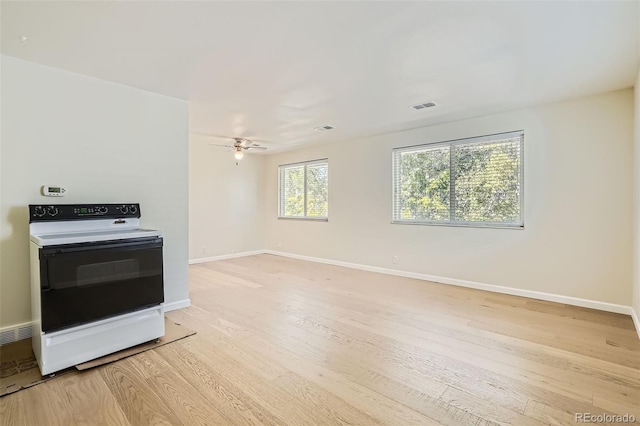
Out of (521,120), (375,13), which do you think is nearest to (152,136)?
(375,13)

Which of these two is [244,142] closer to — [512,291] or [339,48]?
[339,48]

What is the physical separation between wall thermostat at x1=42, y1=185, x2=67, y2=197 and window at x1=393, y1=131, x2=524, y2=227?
4376 mm

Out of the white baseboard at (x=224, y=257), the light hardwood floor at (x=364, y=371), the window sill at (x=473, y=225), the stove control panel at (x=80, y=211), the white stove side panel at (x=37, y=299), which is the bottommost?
the light hardwood floor at (x=364, y=371)

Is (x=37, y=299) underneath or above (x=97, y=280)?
underneath

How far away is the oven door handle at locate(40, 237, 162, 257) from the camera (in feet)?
6.88

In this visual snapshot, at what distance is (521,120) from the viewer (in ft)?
12.8

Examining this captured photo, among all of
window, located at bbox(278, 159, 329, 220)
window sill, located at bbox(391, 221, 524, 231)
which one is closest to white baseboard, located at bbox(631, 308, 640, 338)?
window sill, located at bbox(391, 221, 524, 231)

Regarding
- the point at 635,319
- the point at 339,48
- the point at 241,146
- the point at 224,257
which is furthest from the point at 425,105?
the point at 224,257

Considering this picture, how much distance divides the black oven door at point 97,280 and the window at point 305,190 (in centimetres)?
405

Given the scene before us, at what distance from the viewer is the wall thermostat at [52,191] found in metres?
2.66

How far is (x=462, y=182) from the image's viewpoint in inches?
176

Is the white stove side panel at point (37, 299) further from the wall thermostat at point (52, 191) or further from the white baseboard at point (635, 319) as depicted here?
the white baseboard at point (635, 319)

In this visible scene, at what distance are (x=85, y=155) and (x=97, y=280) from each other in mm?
1310


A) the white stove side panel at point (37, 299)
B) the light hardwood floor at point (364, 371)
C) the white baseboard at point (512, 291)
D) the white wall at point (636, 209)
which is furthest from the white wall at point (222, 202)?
the white wall at point (636, 209)
